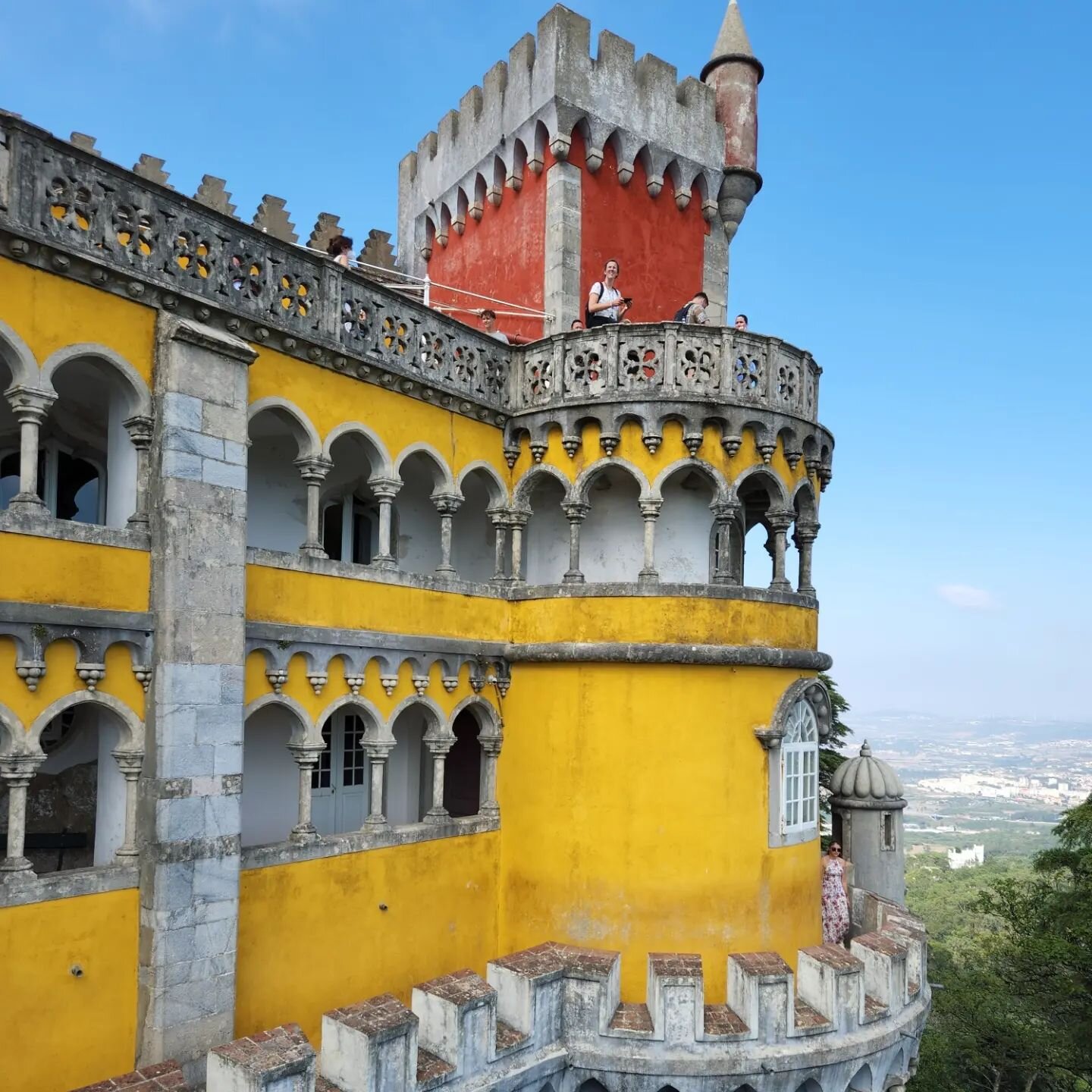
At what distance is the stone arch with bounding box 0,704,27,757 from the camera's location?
25.9 ft

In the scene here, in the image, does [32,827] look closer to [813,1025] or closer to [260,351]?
[260,351]

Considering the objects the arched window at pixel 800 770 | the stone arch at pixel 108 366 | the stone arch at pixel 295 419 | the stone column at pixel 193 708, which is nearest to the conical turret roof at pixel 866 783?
the arched window at pixel 800 770

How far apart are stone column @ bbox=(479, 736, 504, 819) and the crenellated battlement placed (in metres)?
8.53

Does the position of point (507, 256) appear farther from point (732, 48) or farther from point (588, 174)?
point (732, 48)

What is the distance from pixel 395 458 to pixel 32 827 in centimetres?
591

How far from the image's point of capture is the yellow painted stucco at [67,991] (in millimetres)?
7801

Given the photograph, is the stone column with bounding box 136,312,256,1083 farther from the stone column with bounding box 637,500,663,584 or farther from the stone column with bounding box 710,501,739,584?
the stone column with bounding box 710,501,739,584

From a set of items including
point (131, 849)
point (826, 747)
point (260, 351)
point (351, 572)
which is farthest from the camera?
point (826, 747)

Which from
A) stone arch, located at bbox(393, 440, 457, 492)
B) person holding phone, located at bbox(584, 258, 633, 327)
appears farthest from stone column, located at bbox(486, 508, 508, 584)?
person holding phone, located at bbox(584, 258, 633, 327)

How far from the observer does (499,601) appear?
1311 centimetres

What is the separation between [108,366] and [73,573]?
1906mm

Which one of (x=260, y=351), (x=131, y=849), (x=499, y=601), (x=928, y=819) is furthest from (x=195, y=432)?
(x=928, y=819)

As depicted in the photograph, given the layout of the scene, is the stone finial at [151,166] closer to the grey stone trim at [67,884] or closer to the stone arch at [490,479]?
the stone arch at [490,479]

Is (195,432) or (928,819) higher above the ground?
(195,432)
